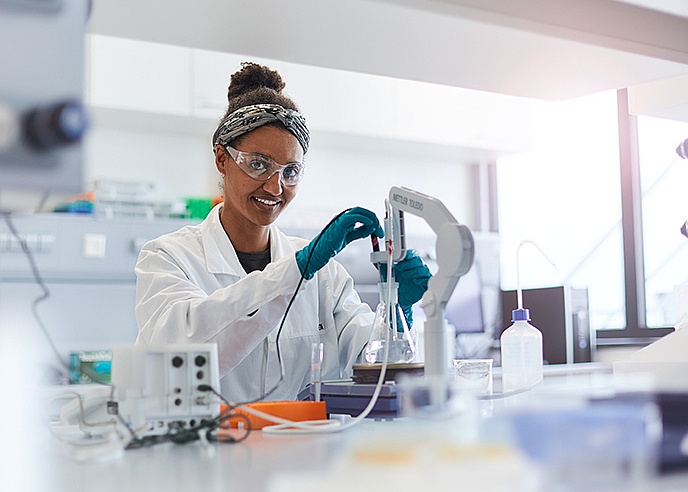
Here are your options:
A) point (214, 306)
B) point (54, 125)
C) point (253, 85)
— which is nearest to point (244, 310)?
point (214, 306)

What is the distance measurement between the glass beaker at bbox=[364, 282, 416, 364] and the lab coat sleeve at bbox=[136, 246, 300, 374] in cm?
21

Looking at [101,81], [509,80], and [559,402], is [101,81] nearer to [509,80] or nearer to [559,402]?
[509,80]

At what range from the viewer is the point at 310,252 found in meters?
1.66

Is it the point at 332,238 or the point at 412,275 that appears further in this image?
the point at 412,275

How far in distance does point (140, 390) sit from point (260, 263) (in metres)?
1.18

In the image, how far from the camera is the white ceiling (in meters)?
1.36

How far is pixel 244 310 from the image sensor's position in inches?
70.8

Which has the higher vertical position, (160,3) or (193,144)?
(193,144)

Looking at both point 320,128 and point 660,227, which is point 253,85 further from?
point 660,227

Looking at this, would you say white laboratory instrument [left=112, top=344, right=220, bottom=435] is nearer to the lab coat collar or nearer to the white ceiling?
the white ceiling

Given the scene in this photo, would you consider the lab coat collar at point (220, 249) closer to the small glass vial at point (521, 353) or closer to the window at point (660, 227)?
the small glass vial at point (521, 353)

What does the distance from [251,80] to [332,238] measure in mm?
910

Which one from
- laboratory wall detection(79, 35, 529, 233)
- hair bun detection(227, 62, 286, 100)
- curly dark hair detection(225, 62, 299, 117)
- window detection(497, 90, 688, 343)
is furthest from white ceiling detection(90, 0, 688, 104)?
window detection(497, 90, 688, 343)

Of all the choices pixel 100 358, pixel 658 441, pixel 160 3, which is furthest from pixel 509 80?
pixel 100 358
